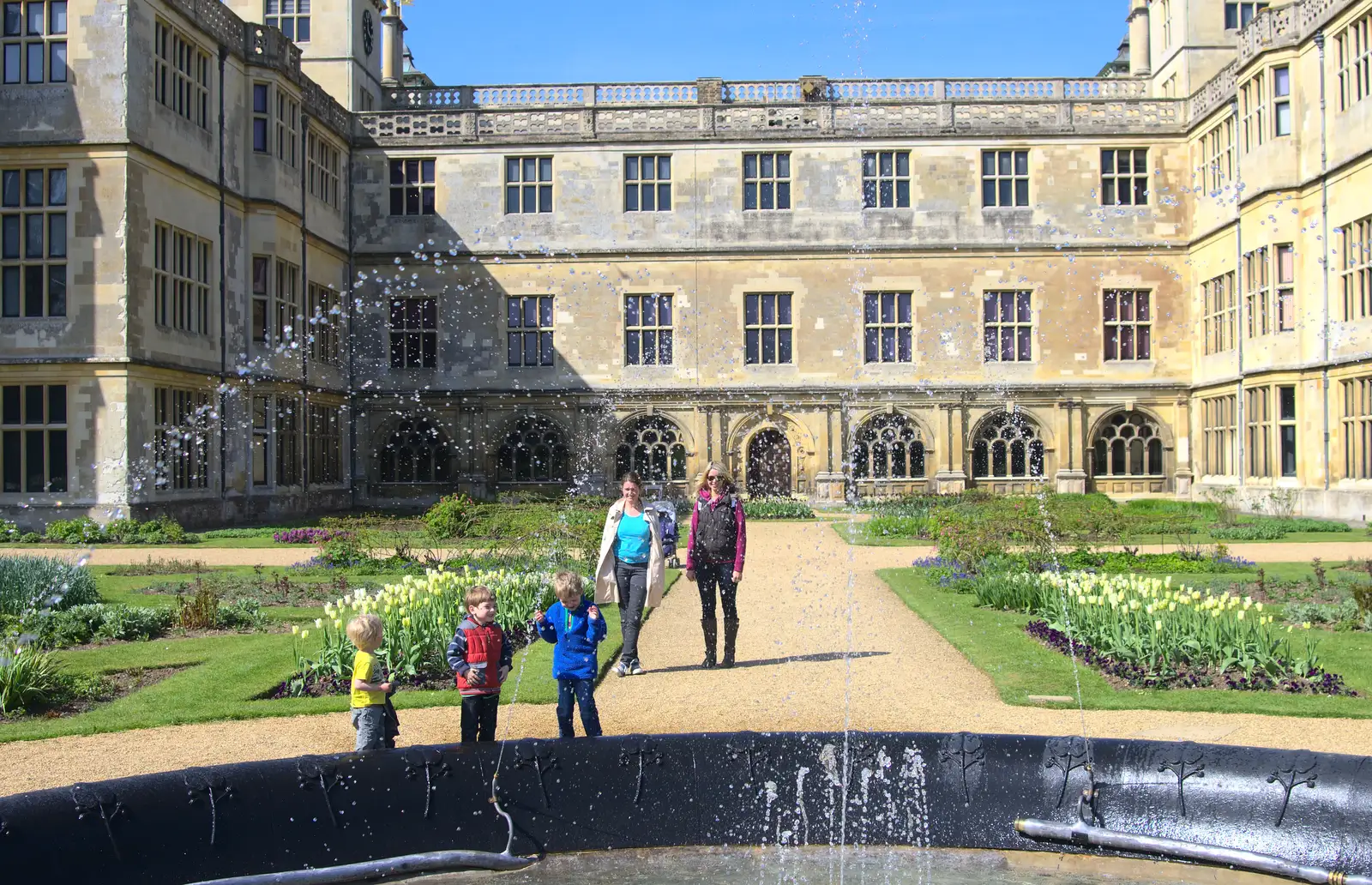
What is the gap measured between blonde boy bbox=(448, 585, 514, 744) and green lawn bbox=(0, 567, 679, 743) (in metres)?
1.91

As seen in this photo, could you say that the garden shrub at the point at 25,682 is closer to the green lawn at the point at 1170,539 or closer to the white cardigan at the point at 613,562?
the white cardigan at the point at 613,562

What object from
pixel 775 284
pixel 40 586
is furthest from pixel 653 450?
pixel 40 586

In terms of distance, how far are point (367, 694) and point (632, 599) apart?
323 centimetres

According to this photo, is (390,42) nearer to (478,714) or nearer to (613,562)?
(613,562)

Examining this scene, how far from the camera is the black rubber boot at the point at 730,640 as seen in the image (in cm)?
947

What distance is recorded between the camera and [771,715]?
7.89 m

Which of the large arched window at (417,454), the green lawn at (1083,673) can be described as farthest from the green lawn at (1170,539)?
the large arched window at (417,454)

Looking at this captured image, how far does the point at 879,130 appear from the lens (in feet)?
95.1

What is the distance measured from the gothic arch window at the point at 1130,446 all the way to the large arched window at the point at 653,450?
10153mm

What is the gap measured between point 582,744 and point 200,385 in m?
17.7

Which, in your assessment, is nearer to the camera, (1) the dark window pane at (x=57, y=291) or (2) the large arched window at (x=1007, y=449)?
(1) the dark window pane at (x=57, y=291)

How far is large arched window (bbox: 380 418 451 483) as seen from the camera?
29.5 metres

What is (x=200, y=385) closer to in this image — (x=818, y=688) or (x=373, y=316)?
(x=373, y=316)

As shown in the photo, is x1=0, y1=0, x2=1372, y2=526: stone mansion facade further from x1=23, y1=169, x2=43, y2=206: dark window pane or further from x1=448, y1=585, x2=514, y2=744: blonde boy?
x1=448, y1=585, x2=514, y2=744: blonde boy
